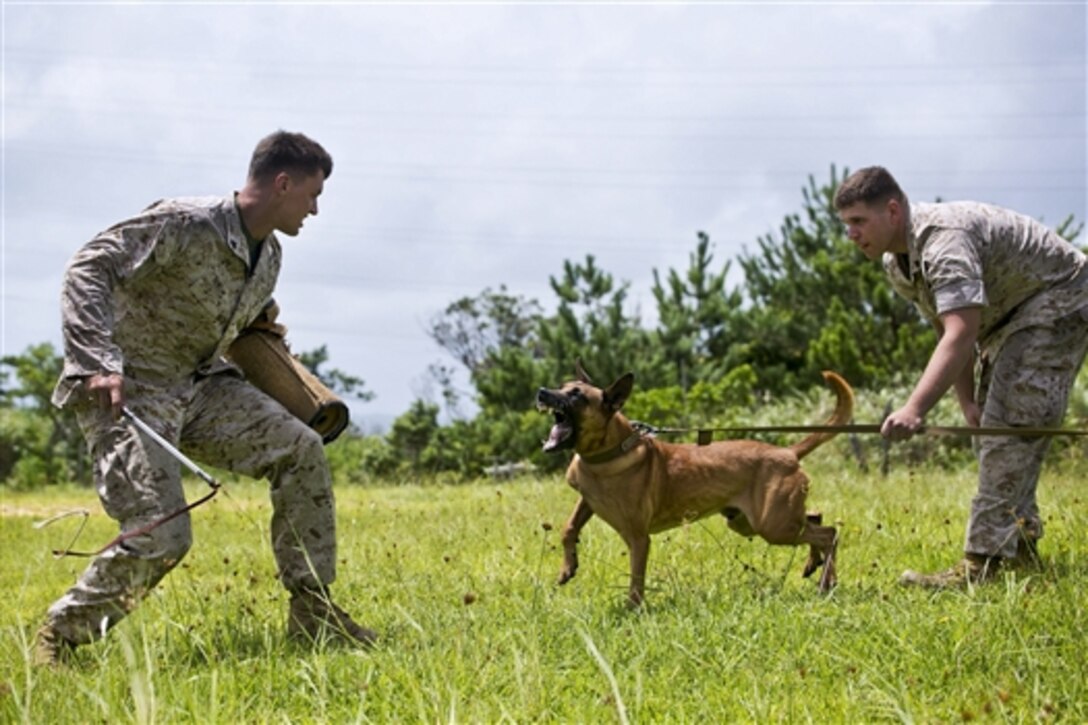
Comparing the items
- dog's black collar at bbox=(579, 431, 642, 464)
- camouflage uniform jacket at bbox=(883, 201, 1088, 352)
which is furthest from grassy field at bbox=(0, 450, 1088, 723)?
camouflage uniform jacket at bbox=(883, 201, 1088, 352)

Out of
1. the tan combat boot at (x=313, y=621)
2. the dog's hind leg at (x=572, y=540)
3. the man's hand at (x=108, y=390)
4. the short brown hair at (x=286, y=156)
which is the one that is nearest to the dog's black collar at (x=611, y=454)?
the dog's hind leg at (x=572, y=540)

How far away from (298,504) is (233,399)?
57 centimetres

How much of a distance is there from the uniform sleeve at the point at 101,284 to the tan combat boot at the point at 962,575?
3.87m

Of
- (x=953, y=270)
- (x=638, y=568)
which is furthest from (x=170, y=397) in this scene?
(x=953, y=270)

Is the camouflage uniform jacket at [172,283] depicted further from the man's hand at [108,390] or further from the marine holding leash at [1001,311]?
the marine holding leash at [1001,311]

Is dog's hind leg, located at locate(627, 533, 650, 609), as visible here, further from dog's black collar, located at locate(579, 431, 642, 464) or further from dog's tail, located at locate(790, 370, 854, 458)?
dog's tail, located at locate(790, 370, 854, 458)

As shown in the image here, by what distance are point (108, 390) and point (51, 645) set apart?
1.07 m

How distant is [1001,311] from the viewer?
5.75 meters

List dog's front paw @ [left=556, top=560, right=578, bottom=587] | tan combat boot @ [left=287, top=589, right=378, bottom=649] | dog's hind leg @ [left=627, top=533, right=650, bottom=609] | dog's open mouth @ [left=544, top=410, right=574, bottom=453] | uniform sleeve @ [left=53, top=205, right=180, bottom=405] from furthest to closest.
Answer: dog's front paw @ [left=556, top=560, right=578, bottom=587], dog's open mouth @ [left=544, top=410, right=574, bottom=453], dog's hind leg @ [left=627, top=533, right=650, bottom=609], tan combat boot @ [left=287, top=589, right=378, bottom=649], uniform sleeve @ [left=53, top=205, right=180, bottom=405]

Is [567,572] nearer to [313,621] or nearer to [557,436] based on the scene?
[557,436]

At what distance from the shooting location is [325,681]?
12.3 feet

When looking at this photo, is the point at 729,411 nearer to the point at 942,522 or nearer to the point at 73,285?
the point at 942,522

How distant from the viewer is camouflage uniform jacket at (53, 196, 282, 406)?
15.1 feet

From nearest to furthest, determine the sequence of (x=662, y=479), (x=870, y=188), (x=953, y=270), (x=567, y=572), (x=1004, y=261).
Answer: (x=953, y=270), (x=870, y=188), (x=1004, y=261), (x=567, y=572), (x=662, y=479)
